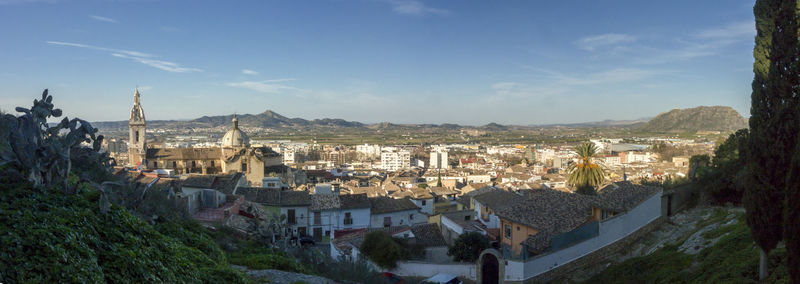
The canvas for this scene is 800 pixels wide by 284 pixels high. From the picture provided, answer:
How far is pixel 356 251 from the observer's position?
18.1 m

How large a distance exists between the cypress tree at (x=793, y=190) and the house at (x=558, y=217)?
8826 mm

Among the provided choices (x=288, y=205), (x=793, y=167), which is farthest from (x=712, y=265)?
(x=288, y=205)

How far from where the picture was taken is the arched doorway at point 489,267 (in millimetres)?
15242

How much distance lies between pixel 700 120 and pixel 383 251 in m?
171

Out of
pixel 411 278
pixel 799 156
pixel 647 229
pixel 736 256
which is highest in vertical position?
pixel 799 156

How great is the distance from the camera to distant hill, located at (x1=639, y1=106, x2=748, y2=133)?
142 meters

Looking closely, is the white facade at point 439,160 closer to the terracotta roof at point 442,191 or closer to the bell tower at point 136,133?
the terracotta roof at point 442,191

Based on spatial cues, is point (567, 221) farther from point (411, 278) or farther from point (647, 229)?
point (411, 278)

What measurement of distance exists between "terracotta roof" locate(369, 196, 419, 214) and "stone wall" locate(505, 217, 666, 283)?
12.4 m

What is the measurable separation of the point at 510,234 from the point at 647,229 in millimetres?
5246

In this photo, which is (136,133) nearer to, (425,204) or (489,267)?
(425,204)

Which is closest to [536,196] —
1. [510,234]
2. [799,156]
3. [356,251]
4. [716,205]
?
[510,234]

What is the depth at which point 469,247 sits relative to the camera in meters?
17.3

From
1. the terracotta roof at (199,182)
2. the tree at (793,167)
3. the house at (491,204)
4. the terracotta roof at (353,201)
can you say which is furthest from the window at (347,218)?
the tree at (793,167)
